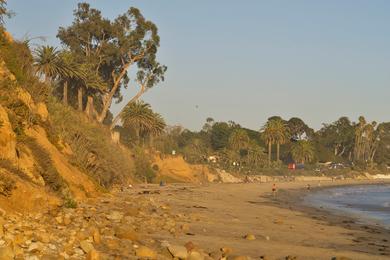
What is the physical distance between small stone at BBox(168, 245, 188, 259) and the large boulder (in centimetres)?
597

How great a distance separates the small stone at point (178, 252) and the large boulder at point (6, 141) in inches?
235

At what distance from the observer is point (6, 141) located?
45.1 feet

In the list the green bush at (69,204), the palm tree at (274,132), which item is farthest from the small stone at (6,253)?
the palm tree at (274,132)

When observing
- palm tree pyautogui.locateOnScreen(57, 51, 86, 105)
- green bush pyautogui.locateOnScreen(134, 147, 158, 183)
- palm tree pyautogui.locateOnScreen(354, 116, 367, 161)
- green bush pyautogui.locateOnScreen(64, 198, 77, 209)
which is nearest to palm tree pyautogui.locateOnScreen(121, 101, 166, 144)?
green bush pyautogui.locateOnScreen(134, 147, 158, 183)

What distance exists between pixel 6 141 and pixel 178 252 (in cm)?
661

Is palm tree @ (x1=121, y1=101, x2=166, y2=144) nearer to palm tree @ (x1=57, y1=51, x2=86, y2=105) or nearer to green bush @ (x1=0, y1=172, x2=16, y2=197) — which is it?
palm tree @ (x1=57, y1=51, x2=86, y2=105)

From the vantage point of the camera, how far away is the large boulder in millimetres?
13561

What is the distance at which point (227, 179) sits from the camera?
7669cm

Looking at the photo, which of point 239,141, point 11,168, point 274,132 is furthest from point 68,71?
point 274,132

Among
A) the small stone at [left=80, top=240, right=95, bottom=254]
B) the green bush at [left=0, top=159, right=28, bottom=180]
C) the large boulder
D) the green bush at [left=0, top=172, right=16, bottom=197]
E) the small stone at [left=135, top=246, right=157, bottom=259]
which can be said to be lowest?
the small stone at [left=135, top=246, right=157, bottom=259]

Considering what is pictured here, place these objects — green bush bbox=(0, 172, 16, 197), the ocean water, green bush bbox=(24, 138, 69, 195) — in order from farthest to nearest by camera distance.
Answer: the ocean water < green bush bbox=(24, 138, 69, 195) < green bush bbox=(0, 172, 16, 197)

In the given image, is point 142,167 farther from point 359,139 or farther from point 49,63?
point 359,139

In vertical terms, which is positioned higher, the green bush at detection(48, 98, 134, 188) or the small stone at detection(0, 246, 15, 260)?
the green bush at detection(48, 98, 134, 188)

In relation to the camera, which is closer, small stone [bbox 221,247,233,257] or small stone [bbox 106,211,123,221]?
small stone [bbox 221,247,233,257]
